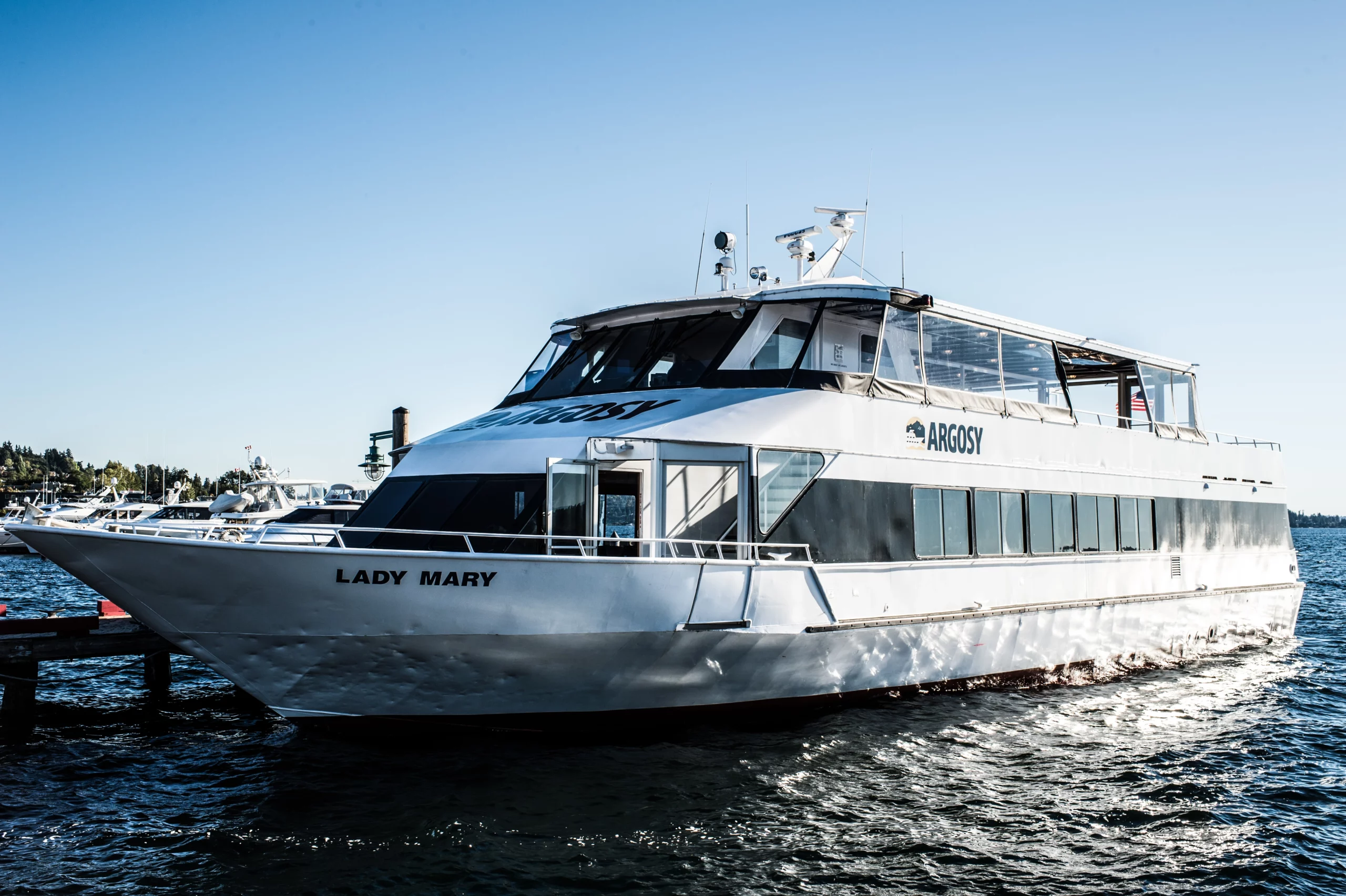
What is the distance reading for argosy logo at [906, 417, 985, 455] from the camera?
37.2 ft

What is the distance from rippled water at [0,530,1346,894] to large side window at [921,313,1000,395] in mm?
3882

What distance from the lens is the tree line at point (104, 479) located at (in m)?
92.4

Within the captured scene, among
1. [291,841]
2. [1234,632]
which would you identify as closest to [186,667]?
[291,841]

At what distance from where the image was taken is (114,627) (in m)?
12.1

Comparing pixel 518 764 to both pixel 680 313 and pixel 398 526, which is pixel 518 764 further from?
pixel 680 313

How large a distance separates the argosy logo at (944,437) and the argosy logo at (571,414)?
2.88 meters

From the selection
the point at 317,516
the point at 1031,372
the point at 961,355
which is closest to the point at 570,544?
the point at 961,355

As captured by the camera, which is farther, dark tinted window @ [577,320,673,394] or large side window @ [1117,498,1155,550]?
large side window @ [1117,498,1155,550]

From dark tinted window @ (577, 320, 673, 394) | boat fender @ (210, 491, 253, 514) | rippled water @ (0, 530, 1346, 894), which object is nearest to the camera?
rippled water @ (0, 530, 1346, 894)

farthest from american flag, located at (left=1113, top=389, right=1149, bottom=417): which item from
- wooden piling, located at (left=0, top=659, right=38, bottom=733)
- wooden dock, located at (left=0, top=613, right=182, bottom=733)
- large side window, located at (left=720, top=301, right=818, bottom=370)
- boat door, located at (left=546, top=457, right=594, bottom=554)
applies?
wooden piling, located at (left=0, top=659, right=38, bottom=733)

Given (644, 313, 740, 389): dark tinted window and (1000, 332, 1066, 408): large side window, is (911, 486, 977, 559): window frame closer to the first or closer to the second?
(1000, 332, 1066, 408): large side window

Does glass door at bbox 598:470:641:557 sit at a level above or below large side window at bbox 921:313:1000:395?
below

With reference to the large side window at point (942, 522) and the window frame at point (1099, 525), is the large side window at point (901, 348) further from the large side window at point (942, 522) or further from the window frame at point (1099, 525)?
the window frame at point (1099, 525)

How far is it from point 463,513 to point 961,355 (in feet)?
21.6
